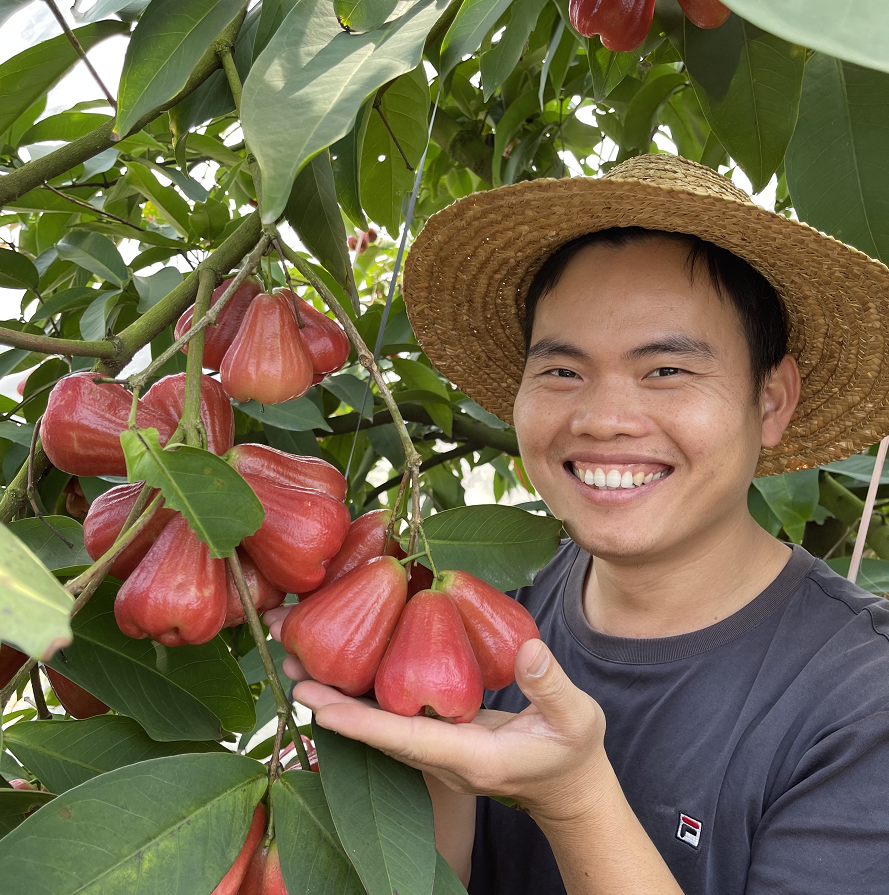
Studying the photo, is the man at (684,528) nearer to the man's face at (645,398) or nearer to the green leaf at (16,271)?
the man's face at (645,398)

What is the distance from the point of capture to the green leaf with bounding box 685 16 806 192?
753 mm

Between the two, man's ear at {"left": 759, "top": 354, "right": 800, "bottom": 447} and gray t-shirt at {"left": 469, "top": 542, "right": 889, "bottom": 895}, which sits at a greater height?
Answer: man's ear at {"left": 759, "top": 354, "right": 800, "bottom": 447}

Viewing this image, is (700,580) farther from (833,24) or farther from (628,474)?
(833,24)

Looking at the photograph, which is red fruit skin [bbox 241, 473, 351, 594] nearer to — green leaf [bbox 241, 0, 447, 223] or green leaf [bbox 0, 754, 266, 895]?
green leaf [bbox 0, 754, 266, 895]

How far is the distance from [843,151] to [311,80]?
0.57 metres

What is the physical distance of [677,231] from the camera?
98cm

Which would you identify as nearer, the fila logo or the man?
the man

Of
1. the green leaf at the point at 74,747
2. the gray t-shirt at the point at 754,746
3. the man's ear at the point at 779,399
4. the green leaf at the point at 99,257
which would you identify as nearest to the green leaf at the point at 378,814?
the green leaf at the point at 74,747

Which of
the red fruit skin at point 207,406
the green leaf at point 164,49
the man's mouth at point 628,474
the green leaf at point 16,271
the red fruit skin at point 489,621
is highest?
the green leaf at point 16,271

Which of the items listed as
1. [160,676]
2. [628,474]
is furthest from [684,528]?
[160,676]

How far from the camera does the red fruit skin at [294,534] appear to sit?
22.0 inches

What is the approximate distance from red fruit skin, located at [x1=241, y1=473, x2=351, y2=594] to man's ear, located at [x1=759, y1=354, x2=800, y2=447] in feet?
2.33

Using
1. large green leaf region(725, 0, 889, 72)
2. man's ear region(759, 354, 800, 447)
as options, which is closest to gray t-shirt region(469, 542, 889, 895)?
man's ear region(759, 354, 800, 447)

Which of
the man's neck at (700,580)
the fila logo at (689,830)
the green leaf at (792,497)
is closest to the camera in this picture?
the fila logo at (689,830)
